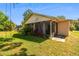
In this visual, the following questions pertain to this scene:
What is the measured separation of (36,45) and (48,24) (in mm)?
354

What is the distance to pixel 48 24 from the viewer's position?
447 cm

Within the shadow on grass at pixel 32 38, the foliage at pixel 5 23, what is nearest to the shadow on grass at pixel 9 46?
the shadow on grass at pixel 32 38

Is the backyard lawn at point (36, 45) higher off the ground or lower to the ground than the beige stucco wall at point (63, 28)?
lower

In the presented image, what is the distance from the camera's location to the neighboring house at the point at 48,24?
4.44 metres

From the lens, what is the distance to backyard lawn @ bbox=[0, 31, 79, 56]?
4.45 metres

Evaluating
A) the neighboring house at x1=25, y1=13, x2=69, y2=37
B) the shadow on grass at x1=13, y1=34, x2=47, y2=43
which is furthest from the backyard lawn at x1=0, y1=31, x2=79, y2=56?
the neighboring house at x1=25, y1=13, x2=69, y2=37

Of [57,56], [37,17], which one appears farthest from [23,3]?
[57,56]

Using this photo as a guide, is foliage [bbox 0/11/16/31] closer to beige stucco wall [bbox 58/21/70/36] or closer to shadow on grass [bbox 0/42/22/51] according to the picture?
shadow on grass [bbox 0/42/22/51]

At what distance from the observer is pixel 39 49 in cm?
446

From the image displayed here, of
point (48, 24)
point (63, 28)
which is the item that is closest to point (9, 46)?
point (48, 24)

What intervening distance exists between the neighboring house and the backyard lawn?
0.36 feet

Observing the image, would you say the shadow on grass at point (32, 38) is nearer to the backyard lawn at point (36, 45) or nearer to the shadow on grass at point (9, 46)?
the backyard lawn at point (36, 45)

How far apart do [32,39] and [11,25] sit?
371 millimetres

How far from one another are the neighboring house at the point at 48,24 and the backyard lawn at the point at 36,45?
11 cm
